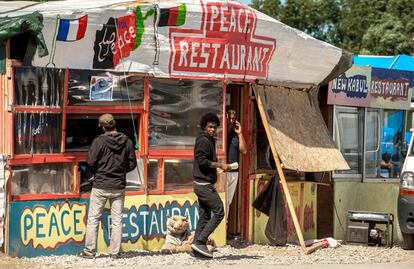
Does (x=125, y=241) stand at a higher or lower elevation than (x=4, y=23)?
lower

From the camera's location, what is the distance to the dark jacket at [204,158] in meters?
10.4

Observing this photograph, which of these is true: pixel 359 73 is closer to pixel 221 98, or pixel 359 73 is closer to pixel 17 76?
pixel 221 98

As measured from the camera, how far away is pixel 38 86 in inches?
408

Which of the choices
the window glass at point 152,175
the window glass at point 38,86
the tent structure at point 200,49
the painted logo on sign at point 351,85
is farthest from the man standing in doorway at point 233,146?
the window glass at point 38,86

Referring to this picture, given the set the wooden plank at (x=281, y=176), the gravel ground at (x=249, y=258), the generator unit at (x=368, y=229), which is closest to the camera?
the gravel ground at (x=249, y=258)

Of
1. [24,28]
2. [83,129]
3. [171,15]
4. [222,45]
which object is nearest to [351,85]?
[222,45]

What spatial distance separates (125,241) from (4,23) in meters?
3.14

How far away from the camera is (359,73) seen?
1452 centimetres

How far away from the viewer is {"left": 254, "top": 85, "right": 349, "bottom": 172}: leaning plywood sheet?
12336 mm

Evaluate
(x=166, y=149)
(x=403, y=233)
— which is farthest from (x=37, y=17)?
(x=403, y=233)

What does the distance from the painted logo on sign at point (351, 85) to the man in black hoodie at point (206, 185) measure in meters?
4.17

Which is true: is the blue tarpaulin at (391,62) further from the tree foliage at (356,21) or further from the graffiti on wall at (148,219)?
the tree foliage at (356,21)

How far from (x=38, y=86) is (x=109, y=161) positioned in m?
1.26

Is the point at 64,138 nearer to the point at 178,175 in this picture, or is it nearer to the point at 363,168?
the point at 178,175
